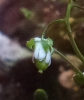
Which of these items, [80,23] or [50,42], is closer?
[50,42]

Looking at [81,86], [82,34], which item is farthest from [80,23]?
[81,86]

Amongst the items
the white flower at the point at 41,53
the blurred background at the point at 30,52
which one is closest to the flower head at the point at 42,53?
the white flower at the point at 41,53

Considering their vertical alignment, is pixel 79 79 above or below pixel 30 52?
below

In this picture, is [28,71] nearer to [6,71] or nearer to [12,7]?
[6,71]

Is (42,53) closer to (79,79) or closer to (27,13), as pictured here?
(79,79)

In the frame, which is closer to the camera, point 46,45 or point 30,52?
point 46,45

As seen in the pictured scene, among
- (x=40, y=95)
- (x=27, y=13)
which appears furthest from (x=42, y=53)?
(x=27, y=13)

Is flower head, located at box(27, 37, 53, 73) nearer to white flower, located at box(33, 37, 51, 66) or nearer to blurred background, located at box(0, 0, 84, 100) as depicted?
white flower, located at box(33, 37, 51, 66)

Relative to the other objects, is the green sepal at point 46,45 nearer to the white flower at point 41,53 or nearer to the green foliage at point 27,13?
the white flower at point 41,53
